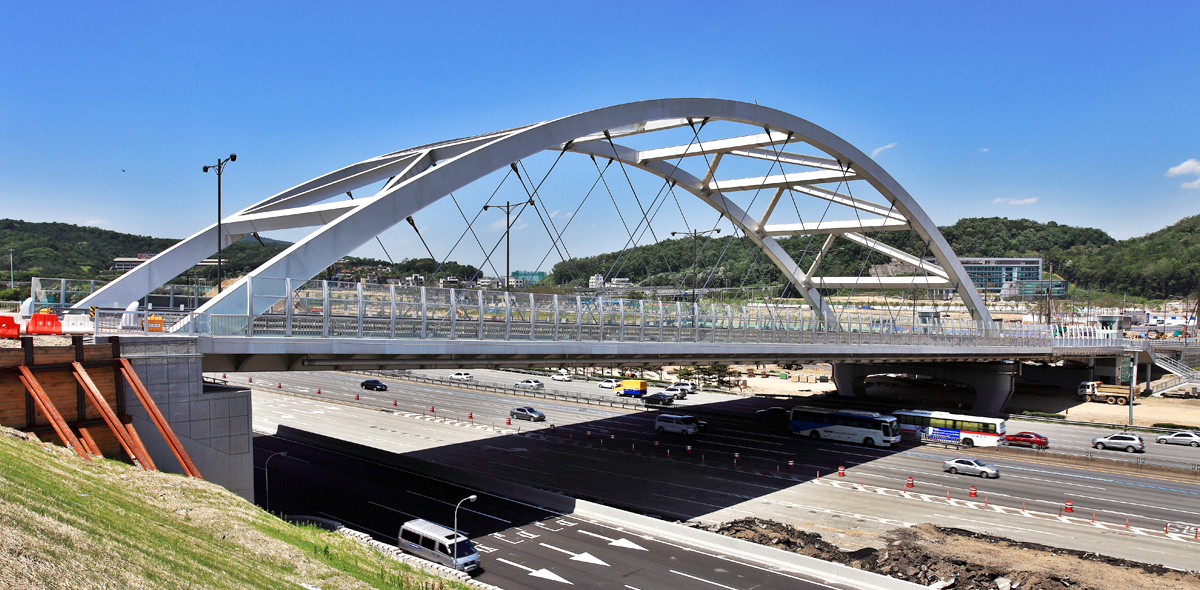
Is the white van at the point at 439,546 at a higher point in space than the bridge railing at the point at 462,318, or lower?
lower

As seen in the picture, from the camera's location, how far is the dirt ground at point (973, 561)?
17.7 m

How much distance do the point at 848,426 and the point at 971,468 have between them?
318 inches

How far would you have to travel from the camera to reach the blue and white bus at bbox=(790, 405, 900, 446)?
121 feet

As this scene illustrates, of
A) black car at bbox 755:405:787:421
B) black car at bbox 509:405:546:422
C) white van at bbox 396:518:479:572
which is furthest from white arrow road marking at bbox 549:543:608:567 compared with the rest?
black car at bbox 755:405:787:421

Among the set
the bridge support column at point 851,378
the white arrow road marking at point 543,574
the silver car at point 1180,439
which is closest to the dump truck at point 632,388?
the bridge support column at point 851,378

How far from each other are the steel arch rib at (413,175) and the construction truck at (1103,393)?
34.9 meters

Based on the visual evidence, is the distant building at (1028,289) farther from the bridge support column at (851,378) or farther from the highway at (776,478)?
the highway at (776,478)

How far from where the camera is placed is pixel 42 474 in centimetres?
Answer: 909

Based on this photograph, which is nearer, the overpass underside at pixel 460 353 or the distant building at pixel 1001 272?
the overpass underside at pixel 460 353

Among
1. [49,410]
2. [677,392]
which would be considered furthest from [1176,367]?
[49,410]

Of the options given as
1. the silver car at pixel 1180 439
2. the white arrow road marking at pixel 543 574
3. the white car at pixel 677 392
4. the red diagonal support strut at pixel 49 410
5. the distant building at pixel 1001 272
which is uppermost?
the distant building at pixel 1001 272

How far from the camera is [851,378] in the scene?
55500 mm

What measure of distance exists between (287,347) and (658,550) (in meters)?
11.0

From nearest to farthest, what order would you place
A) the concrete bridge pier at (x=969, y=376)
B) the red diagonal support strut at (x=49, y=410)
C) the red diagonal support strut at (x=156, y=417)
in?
the red diagonal support strut at (x=49, y=410)
the red diagonal support strut at (x=156, y=417)
the concrete bridge pier at (x=969, y=376)
